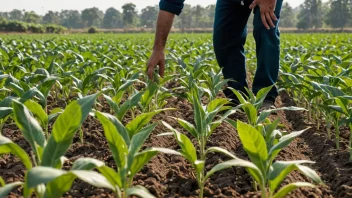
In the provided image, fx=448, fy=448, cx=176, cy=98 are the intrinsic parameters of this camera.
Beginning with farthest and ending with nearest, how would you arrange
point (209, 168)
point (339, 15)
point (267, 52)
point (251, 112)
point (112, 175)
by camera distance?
1. point (339, 15)
2. point (267, 52)
3. point (251, 112)
4. point (209, 168)
5. point (112, 175)

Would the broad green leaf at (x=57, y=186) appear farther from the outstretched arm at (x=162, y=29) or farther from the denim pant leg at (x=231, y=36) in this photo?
the denim pant leg at (x=231, y=36)

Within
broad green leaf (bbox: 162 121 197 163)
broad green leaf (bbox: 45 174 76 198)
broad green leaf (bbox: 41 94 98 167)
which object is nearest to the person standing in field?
broad green leaf (bbox: 162 121 197 163)

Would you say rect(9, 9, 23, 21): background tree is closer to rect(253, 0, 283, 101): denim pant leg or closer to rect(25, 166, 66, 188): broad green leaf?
rect(253, 0, 283, 101): denim pant leg

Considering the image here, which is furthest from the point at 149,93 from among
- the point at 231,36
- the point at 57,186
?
the point at 57,186

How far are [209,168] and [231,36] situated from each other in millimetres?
2288

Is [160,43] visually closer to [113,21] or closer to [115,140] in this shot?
[115,140]

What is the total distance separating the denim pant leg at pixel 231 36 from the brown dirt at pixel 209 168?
1032 millimetres

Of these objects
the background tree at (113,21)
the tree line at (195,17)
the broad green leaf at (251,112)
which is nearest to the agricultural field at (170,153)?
the broad green leaf at (251,112)

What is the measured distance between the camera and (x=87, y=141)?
349 cm

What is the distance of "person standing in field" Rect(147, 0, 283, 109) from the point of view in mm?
3807

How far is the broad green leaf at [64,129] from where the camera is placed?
167cm

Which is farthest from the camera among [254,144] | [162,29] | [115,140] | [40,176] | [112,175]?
[162,29]

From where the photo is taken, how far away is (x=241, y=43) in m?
4.84

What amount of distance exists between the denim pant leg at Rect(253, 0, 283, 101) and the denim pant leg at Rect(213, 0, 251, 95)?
1.13ft
